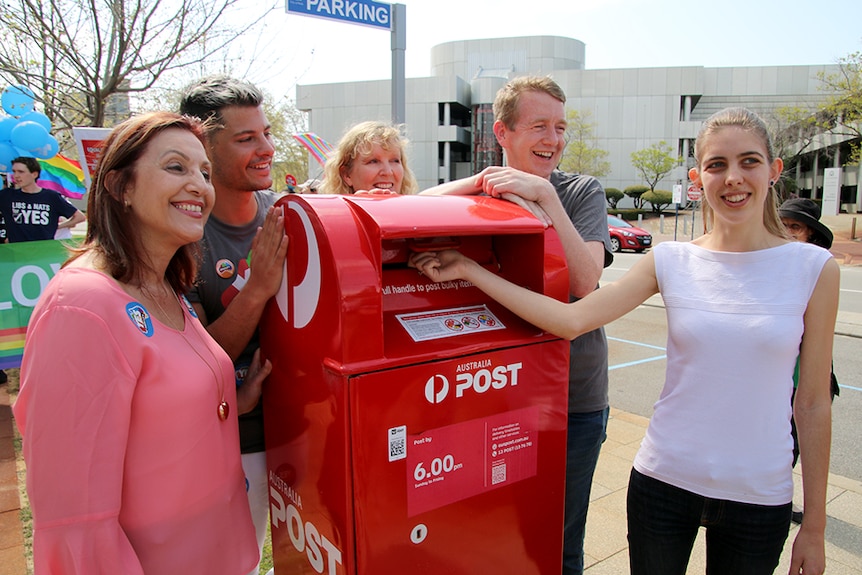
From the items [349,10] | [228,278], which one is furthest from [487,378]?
[349,10]

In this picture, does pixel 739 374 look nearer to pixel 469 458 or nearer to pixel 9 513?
pixel 469 458

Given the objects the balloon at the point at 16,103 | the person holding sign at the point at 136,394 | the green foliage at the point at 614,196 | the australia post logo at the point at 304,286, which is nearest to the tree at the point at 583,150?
the green foliage at the point at 614,196

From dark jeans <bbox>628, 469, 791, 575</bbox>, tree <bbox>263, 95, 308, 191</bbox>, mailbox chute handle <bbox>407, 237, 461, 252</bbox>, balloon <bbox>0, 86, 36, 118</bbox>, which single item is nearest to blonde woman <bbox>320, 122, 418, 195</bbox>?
mailbox chute handle <bbox>407, 237, 461, 252</bbox>

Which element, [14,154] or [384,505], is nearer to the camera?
[384,505]

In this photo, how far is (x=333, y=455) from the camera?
4.22 feet

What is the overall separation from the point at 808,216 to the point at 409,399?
8.59 ft

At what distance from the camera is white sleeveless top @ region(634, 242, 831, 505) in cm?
140

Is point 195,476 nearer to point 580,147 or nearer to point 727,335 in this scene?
point 727,335

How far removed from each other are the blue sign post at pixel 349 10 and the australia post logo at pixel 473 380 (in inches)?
141

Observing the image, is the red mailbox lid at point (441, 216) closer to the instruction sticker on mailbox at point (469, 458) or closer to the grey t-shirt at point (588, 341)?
the grey t-shirt at point (588, 341)

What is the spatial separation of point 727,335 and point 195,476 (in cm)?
132

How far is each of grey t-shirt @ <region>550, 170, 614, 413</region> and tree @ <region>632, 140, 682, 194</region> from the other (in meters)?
35.8

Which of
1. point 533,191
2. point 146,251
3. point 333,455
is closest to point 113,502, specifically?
point 333,455

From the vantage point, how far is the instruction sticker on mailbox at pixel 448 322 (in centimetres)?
141
